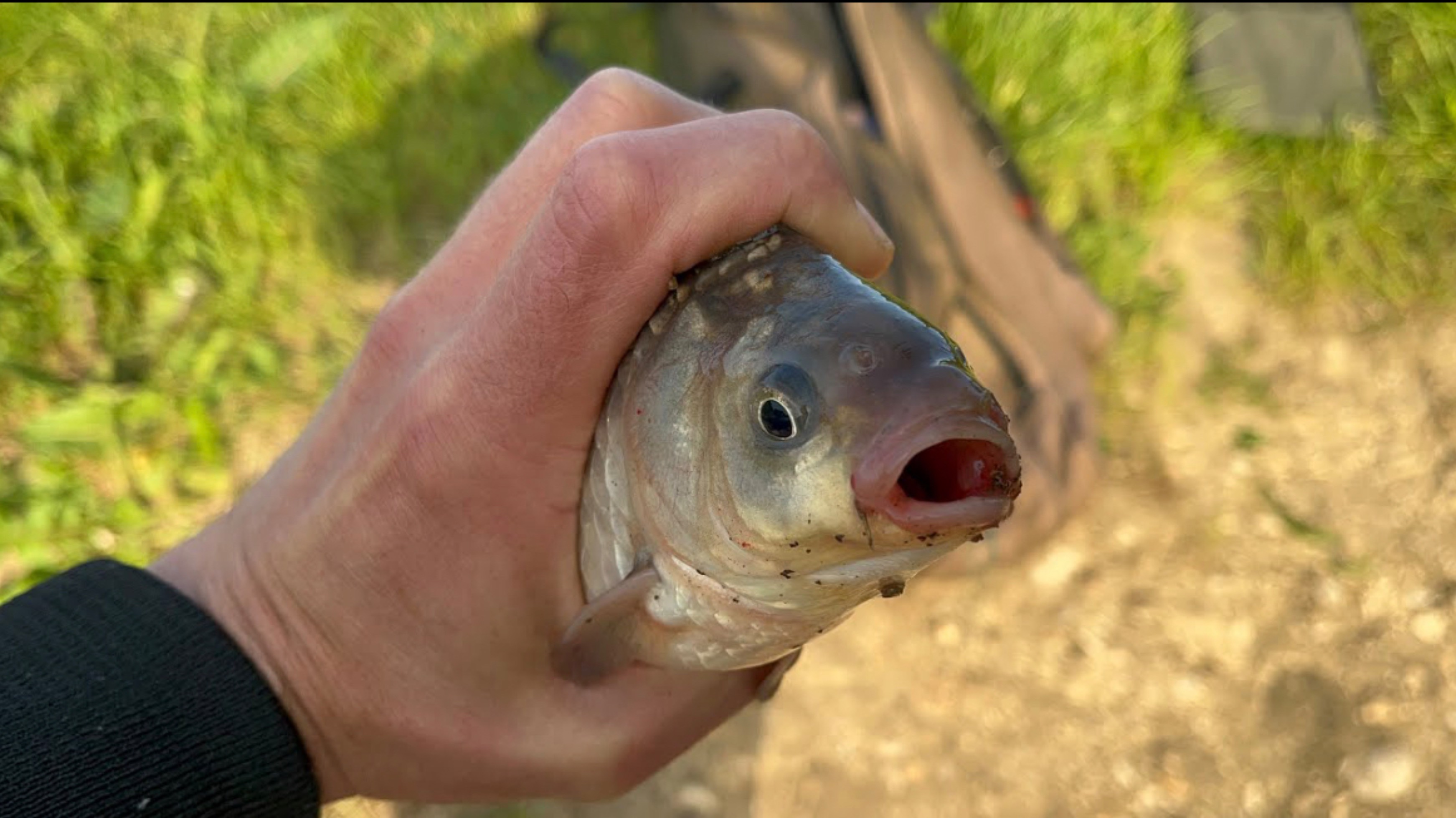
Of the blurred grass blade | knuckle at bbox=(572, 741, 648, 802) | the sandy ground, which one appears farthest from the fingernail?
the blurred grass blade

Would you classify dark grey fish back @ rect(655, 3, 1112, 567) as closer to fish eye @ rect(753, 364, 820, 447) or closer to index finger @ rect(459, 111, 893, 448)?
index finger @ rect(459, 111, 893, 448)

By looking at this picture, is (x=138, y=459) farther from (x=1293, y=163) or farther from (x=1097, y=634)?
(x=1293, y=163)

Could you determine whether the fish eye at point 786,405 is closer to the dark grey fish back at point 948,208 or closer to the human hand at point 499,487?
the human hand at point 499,487

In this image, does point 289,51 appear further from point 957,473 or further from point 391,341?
point 957,473

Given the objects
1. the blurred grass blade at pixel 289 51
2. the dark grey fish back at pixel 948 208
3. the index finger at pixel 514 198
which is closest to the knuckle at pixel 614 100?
the index finger at pixel 514 198

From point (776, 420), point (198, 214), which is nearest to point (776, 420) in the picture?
point (776, 420)

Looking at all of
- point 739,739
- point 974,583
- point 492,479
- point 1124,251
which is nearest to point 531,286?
point 492,479
